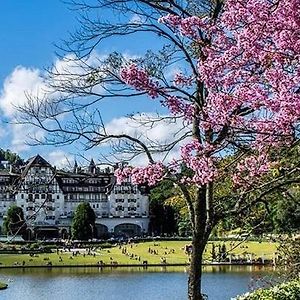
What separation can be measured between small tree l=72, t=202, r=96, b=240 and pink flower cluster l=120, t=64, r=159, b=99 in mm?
79742

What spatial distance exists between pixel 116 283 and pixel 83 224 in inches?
1826

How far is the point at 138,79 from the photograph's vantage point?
835 cm

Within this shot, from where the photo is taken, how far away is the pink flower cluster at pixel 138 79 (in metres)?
8.30

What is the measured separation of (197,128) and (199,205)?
1.10 metres

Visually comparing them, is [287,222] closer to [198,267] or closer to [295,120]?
[198,267]

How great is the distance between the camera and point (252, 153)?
8.23 meters

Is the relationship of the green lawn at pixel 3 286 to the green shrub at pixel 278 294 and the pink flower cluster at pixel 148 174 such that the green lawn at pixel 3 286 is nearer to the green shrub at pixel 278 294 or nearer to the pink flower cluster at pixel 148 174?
the green shrub at pixel 278 294

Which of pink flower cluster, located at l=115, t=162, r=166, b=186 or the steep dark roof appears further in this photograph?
the steep dark roof

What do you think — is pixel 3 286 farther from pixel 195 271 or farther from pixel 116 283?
pixel 195 271

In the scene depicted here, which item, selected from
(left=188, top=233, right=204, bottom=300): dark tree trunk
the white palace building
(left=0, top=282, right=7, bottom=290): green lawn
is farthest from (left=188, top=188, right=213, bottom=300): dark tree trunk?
the white palace building

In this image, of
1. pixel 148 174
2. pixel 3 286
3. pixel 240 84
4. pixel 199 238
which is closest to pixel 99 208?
pixel 3 286

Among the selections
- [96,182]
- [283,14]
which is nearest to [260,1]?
[283,14]

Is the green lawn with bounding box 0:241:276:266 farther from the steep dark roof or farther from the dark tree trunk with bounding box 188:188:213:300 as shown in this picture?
the dark tree trunk with bounding box 188:188:213:300

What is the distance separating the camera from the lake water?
34.5m
